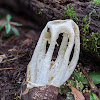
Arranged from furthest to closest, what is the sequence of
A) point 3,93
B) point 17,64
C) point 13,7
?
1. point 13,7
2. point 17,64
3. point 3,93

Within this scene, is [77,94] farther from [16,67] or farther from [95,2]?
[95,2]

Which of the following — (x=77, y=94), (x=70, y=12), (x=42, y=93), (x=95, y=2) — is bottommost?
(x=77, y=94)

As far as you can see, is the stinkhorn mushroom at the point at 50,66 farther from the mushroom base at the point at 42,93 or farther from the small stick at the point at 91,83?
the small stick at the point at 91,83

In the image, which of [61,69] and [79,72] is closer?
[61,69]

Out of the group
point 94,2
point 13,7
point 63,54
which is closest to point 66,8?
point 94,2

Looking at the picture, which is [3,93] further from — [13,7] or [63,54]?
[13,7]

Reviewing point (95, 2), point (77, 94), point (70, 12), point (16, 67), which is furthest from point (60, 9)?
point (77, 94)

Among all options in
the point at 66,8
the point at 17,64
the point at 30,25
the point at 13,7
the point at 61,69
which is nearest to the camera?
the point at 61,69

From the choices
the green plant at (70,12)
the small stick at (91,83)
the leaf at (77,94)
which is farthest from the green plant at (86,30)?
the leaf at (77,94)
